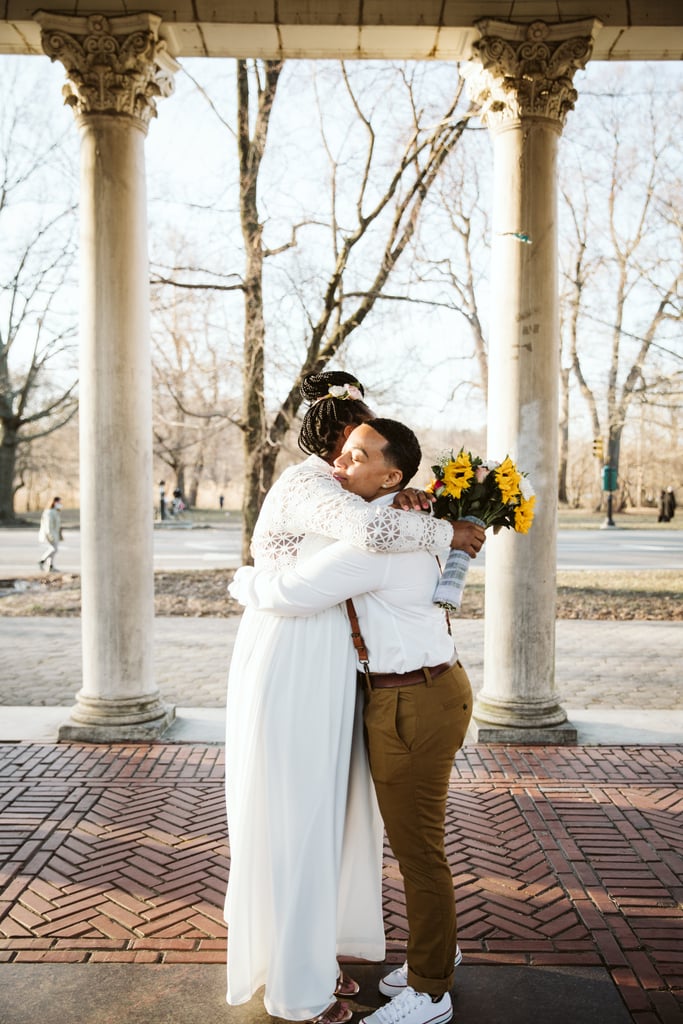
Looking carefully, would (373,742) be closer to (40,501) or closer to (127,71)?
(127,71)

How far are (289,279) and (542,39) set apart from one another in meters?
8.86

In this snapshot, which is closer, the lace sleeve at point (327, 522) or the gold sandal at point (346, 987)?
the lace sleeve at point (327, 522)

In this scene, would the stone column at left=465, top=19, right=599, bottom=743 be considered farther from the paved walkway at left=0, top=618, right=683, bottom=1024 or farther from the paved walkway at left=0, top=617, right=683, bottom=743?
the paved walkway at left=0, top=617, right=683, bottom=743

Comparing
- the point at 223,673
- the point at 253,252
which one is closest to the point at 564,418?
the point at 253,252

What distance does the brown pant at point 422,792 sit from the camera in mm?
2707

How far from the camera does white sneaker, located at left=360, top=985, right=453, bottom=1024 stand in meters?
2.75

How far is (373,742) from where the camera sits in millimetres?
2768

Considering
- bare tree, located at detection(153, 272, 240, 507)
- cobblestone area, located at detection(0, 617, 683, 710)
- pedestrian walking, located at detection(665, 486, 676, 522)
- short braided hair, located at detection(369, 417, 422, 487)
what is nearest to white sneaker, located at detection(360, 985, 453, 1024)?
short braided hair, located at detection(369, 417, 422, 487)

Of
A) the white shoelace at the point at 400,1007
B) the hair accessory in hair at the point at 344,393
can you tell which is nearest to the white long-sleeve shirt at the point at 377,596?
the hair accessory in hair at the point at 344,393

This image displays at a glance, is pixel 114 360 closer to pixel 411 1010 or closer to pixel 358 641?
pixel 358 641

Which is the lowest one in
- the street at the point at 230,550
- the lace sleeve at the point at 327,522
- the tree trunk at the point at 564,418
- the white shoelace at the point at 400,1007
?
the street at the point at 230,550

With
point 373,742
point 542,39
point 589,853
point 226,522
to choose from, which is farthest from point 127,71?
point 226,522

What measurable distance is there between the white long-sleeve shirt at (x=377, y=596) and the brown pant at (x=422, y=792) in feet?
0.37

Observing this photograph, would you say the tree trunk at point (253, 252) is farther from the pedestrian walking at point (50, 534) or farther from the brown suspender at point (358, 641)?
the brown suspender at point (358, 641)
